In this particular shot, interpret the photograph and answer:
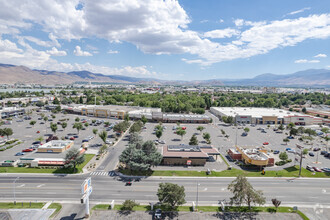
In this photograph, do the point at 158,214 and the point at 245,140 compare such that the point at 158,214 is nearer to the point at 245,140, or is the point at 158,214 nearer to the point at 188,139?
the point at 188,139

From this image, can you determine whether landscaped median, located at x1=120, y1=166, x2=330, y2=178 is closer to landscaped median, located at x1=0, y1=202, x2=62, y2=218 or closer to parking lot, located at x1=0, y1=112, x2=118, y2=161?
landscaped median, located at x1=0, y1=202, x2=62, y2=218

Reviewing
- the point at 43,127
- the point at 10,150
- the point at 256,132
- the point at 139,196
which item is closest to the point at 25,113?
the point at 43,127

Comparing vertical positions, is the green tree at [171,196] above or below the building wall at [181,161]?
above

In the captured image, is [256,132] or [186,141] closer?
[186,141]

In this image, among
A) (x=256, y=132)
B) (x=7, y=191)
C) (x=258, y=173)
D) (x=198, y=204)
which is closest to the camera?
(x=198, y=204)

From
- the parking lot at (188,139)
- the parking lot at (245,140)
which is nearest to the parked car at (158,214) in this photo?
the parking lot at (188,139)

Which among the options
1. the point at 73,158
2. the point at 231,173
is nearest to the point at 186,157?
the point at 231,173

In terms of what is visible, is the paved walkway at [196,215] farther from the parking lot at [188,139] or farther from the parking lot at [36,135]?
the parking lot at [36,135]

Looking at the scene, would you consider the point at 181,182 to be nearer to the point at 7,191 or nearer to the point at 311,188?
the point at 311,188
